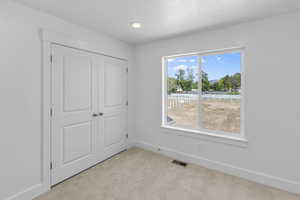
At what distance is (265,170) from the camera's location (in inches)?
83.0

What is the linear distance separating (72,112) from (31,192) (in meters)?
1.10

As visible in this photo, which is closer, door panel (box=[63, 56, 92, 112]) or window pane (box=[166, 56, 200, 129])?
door panel (box=[63, 56, 92, 112])

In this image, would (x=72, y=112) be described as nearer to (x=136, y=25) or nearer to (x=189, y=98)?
(x=136, y=25)

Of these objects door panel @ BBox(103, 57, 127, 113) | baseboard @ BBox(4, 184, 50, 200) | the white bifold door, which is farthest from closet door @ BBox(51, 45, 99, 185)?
door panel @ BBox(103, 57, 127, 113)

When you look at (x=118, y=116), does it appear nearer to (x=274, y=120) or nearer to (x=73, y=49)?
(x=73, y=49)

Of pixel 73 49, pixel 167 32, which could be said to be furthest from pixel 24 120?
pixel 167 32

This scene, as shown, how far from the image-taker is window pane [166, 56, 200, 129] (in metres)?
2.86

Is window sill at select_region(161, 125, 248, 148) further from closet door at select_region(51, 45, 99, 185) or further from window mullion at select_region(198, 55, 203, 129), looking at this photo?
closet door at select_region(51, 45, 99, 185)

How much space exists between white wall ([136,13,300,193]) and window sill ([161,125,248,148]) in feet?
0.20

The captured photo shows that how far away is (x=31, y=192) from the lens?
5.94ft

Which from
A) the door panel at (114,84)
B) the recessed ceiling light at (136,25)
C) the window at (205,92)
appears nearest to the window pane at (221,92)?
the window at (205,92)

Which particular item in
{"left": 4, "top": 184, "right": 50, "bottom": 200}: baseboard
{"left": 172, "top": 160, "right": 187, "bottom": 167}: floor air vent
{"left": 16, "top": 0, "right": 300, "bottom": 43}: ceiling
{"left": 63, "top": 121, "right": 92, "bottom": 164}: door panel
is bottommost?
{"left": 172, "top": 160, "right": 187, "bottom": 167}: floor air vent

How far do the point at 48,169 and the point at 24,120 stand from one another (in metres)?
0.75

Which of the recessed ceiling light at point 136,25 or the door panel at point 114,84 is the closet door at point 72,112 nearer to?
the door panel at point 114,84
